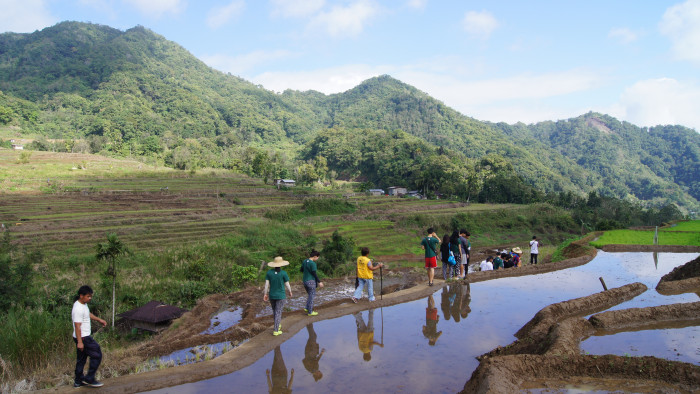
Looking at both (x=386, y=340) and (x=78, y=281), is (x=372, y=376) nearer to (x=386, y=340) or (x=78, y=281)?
(x=386, y=340)

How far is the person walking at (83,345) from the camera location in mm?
6172

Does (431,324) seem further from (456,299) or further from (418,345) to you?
(456,299)

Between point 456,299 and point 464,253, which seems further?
point 464,253

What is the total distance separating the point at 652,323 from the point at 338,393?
258 inches

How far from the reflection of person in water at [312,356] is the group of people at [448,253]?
4378 millimetres

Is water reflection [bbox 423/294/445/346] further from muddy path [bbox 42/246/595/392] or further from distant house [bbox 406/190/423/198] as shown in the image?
distant house [bbox 406/190/423/198]

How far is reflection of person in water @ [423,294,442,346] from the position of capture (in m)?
7.78

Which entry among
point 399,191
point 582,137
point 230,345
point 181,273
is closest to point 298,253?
point 181,273

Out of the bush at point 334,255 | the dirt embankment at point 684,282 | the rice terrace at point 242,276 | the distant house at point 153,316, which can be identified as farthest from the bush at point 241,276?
the dirt embankment at point 684,282

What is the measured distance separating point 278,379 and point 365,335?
223 centimetres

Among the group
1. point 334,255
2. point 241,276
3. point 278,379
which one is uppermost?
point 278,379

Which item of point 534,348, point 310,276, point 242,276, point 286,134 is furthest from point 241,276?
point 286,134

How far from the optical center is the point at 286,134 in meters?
161

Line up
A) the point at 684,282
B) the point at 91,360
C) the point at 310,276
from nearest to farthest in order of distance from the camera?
the point at 91,360
the point at 310,276
the point at 684,282
